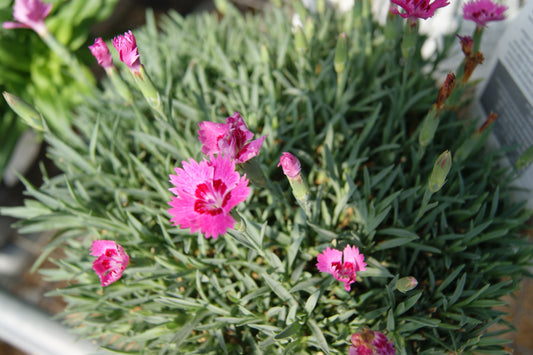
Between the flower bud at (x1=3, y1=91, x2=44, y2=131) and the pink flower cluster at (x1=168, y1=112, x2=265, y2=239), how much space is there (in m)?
0.40

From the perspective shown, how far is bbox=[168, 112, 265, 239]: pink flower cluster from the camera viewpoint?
52cm

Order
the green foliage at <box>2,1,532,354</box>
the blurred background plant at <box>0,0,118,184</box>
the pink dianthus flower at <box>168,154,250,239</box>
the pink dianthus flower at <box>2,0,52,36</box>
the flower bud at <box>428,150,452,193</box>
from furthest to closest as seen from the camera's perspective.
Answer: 1. the blurred background plant at <box>0,0,118,184</box>
2. the pink dianthus flower at <box>2,0,52,36</box>
3. the green foliage at <box>2,1,532,354</box>
4. the flower bud at <box>428,150,452,193</box>
5. the pink dianthus flower at <box>168,154,250,239</box>

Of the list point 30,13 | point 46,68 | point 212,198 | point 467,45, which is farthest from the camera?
point 46,68

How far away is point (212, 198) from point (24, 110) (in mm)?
483

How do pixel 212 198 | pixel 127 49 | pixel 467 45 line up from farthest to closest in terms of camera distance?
→ pixel 467 45 < pixel 127 49 < pixel 212 198

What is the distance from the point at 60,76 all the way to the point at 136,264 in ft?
3.04

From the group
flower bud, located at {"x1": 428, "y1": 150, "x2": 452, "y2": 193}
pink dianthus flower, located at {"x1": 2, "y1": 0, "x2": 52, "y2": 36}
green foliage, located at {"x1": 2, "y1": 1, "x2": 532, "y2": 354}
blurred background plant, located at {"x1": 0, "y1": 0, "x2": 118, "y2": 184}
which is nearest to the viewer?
flower bud, located at {"x1": 428, "y1": 150, "x2": 452, "y2": 193}

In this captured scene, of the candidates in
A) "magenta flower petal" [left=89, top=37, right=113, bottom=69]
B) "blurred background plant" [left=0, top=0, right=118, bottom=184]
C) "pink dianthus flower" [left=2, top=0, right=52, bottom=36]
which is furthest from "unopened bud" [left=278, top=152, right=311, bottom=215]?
"blurred background plant" [left=0, top=0, right=118, bottom=184]

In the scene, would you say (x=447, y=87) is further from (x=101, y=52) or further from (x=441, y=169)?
(x=101, y=52)

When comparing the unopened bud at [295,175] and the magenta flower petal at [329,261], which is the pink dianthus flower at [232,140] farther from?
the magenta flower petal at [329,261]

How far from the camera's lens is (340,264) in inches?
25.0

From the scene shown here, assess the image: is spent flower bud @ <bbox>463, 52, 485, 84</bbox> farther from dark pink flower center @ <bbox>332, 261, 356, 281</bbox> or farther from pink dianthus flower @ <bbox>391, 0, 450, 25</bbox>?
dark pink flower center @ <bbox>332, 261, 356, 281</bbox>

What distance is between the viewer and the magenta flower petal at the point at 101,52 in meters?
0.76

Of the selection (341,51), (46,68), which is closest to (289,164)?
(341,51)
